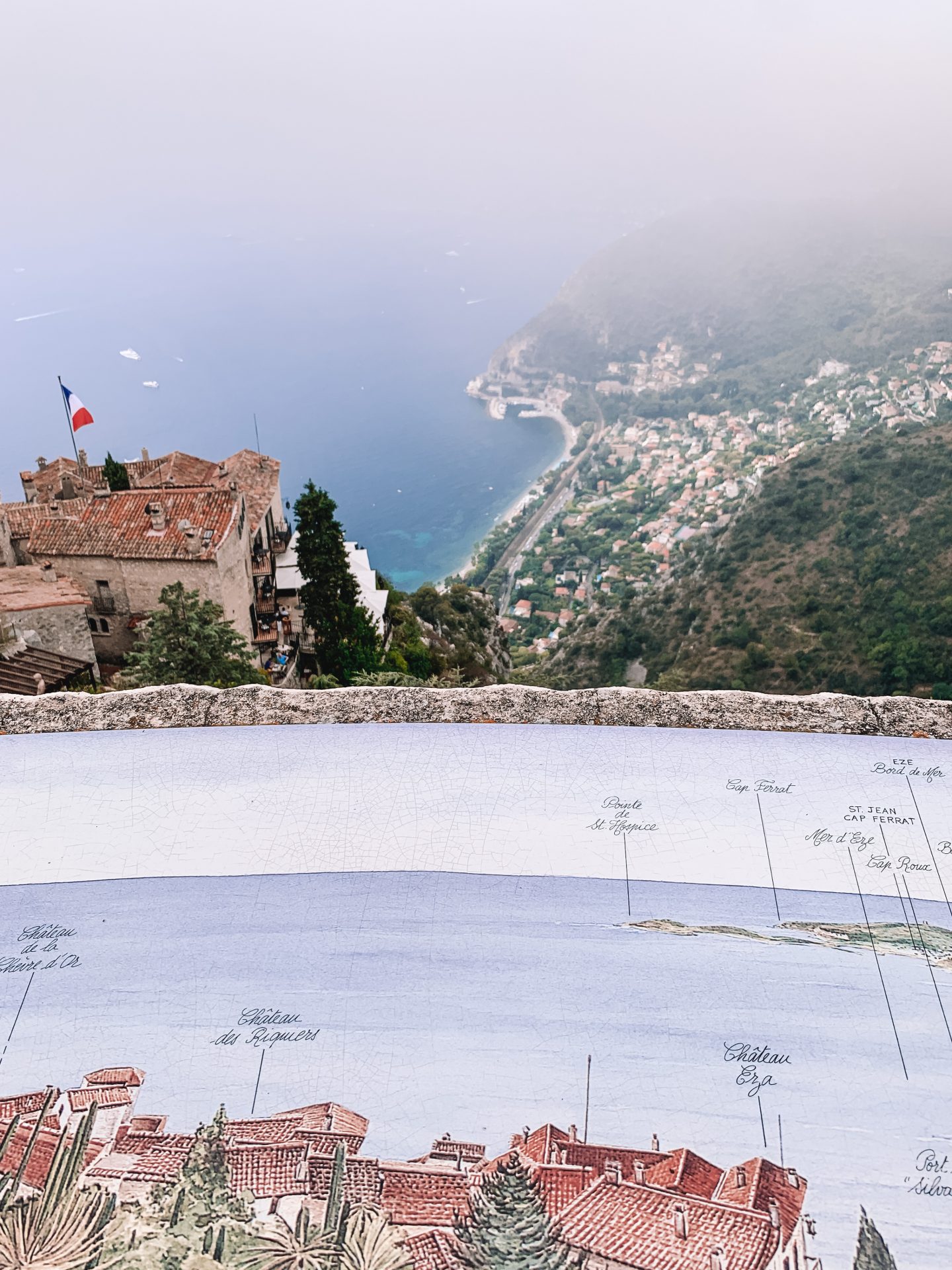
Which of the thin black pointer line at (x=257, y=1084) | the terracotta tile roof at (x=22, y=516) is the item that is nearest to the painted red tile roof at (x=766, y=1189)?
the thin black pointer line at (x=257, y=1084)

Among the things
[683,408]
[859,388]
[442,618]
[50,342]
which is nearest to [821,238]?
[683,408]

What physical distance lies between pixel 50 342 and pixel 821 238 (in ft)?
450

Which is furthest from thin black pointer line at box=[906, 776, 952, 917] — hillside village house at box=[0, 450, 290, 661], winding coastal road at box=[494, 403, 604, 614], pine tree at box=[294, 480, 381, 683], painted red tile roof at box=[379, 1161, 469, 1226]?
winding coastal road at box=[494, 403, 604, 614]

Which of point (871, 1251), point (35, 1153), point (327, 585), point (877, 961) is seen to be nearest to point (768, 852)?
point (877, 961)

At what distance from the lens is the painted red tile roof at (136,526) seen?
24.2 metres

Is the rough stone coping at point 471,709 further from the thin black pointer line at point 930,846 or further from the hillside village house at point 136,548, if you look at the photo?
the hillside village house at point 136,548

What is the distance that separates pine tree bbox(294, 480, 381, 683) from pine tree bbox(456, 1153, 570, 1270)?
20.7 m

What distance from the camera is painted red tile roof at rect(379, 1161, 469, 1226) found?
16.9ft

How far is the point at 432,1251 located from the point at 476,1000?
5.22 ft

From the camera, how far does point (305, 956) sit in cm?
672

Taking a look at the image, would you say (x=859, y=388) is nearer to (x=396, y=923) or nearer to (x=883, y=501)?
(x=883, y=501)

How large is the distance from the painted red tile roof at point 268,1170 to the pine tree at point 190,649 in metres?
10.7

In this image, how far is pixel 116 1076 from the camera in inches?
235

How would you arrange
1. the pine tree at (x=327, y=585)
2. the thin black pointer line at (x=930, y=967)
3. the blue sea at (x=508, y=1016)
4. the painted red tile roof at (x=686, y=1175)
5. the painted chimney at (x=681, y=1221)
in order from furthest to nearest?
the pine tree at (x=327, y=585), the thin black pointer line at (x=930, y=967), the blue sea at (x=508, y=1016), the painted red tile roof at (x=686, y=1175), the painted chimney at (x=681, y=1221)
